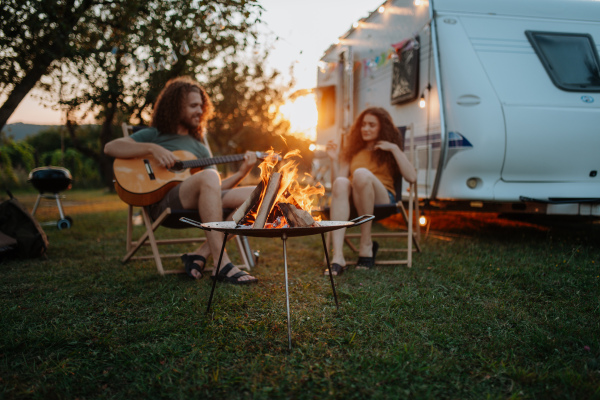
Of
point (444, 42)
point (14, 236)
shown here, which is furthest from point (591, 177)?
point (14, 236)

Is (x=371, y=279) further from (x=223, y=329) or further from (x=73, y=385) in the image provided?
(x=73, y=385)

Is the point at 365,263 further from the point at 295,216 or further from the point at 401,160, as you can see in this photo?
the point at 295,216

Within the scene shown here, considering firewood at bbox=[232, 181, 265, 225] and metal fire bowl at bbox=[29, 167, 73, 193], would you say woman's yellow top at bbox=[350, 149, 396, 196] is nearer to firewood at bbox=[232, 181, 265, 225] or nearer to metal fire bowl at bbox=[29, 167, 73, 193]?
firewood at bbox=[232, 181, 265, 225]

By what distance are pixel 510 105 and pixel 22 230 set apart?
4141 millimetres

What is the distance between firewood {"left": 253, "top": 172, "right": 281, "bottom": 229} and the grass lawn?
50cm

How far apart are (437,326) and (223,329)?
973 millimetres

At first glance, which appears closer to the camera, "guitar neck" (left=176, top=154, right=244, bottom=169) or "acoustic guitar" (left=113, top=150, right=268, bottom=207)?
"acoustic guitar" (left=113, top=150, right=268, bottom=207)

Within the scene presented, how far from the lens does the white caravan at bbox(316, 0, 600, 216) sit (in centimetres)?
357

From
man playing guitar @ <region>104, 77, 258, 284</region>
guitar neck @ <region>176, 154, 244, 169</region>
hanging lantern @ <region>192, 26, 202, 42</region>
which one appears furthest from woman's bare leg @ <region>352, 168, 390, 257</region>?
hanging lantern @ <region>192, 26, 202, 42</region>

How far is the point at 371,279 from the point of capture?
2840mm

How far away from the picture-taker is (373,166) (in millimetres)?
3494

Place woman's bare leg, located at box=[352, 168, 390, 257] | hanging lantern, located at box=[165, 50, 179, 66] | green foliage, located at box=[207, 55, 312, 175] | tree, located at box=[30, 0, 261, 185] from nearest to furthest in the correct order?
1. woman's bare leg, located at box=[352, 168, 390, 257]
2. tree, located at box=[30, 0, 261, 185]
3. hanging lantern, located at box=[165, 50, 179, 66]
4. green foliage, located at box=[207, 55, 312, 175]

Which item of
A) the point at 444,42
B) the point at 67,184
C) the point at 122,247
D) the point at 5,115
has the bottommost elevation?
the point at 122,247

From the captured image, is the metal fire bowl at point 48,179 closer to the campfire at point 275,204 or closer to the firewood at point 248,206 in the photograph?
the campfire at point 275,204
